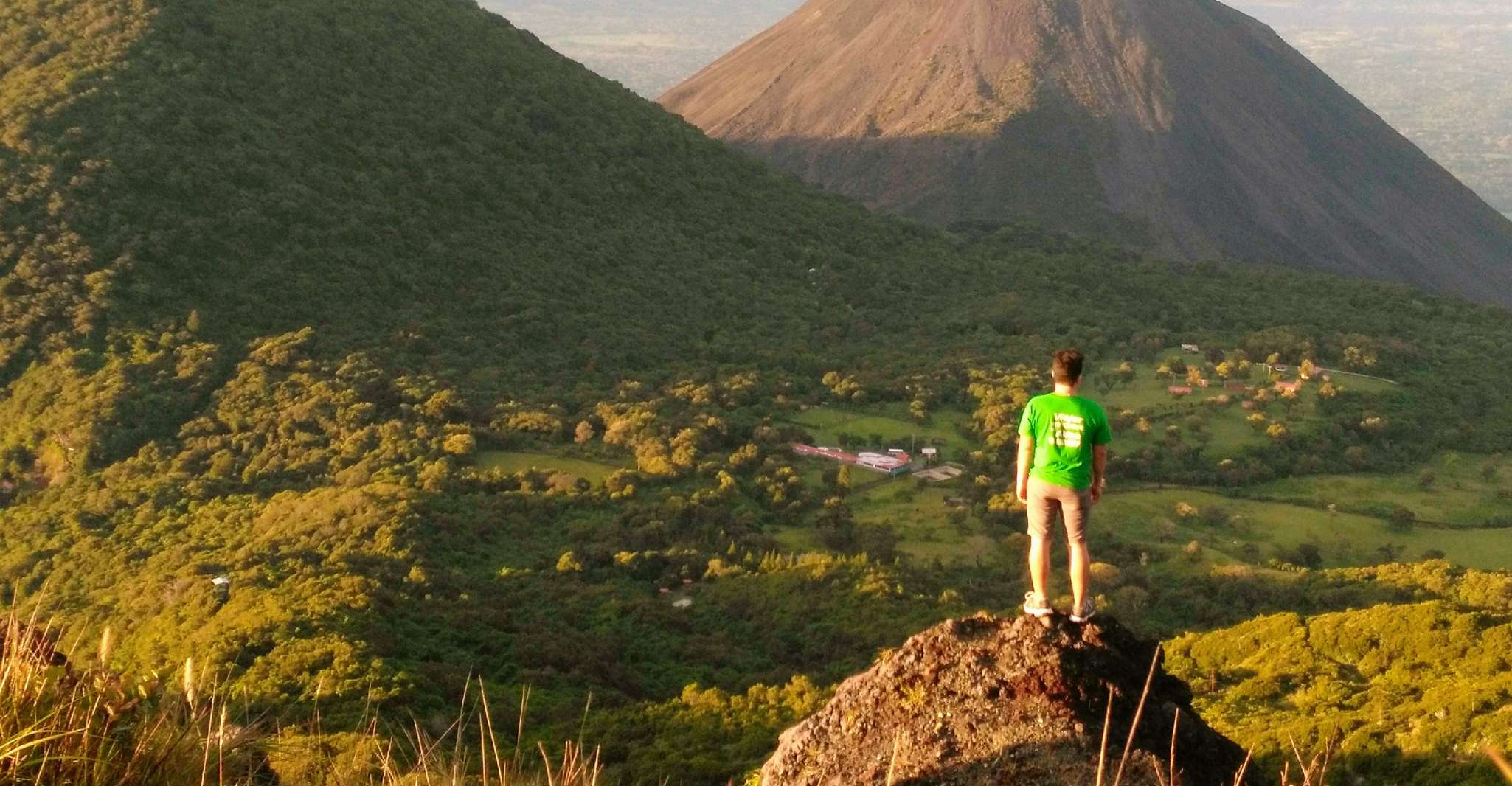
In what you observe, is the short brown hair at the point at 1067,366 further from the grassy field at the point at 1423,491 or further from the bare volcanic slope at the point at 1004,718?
the grassy field at the point at 1423,491

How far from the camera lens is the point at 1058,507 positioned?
378 inches

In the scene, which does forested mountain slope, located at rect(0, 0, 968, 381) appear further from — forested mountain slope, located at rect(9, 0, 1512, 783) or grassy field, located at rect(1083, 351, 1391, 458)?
grassy field, located at rect(1083, 351, 1391, 458)

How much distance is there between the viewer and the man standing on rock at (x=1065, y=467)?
30.4 feet

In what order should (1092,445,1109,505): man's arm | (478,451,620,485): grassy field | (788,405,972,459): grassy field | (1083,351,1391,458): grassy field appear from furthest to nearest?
1. (1083,351,1391,458): grassy field
2. (788,405,972,459): grassy field
3. (478,451,620,485): grassy field
4. (1092,445,1109,505): man's arm

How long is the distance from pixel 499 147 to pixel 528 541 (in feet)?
86.2

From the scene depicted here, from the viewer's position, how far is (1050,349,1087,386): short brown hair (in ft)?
30.0

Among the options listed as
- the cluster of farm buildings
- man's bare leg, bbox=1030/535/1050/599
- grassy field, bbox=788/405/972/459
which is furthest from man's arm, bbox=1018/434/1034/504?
grassy field, bbox=788/405/972/459

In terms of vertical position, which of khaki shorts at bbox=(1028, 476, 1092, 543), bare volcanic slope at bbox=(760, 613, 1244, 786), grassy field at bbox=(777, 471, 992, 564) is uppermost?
khaki shorts at bbox=(1028, 476, 1092, 543)

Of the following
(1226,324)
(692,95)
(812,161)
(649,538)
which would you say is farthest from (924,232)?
(692,95)

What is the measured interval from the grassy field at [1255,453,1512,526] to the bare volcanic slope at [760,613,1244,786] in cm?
3616

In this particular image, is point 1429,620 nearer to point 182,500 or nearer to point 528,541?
point 528,541

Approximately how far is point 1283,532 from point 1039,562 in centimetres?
3207

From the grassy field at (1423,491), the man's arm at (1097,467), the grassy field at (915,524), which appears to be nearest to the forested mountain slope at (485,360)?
the grassy field at (915,524)

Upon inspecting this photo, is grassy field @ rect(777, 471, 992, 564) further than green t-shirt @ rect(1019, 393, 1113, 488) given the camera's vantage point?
Yes
